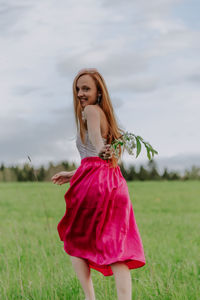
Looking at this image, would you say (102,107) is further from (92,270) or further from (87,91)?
(92,270)

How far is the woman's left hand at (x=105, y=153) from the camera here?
9.48 ft

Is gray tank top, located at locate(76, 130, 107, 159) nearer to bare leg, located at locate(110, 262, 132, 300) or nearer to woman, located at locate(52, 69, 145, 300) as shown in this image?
woman, located at locate(52, 69, 145, 300)

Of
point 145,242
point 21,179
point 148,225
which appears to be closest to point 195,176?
point 21,179

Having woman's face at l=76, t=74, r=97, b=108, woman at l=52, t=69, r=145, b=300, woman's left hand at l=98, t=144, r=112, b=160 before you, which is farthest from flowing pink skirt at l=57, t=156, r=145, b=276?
woman's face at l=76, t=74, r=97, b=108

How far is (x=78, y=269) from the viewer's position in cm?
317

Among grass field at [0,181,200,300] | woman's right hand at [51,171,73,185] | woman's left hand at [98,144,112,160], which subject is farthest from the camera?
grass field at [0,181,200,300]

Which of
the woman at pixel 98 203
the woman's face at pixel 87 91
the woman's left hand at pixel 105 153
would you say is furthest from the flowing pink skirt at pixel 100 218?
the woman's face at pixel 87 91

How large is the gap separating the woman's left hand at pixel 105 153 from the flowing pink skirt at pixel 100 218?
181mm

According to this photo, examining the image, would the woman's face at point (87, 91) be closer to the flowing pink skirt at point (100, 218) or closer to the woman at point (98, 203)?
the woman at point (98, 203)

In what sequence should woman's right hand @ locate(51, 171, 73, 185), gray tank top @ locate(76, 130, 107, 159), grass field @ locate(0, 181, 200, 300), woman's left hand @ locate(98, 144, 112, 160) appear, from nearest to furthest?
woman's left hand @ locate(98, 144, 112, 160) < gray tank top @ locate(76, 130, 107, 159) < woman's right hand @ locate(51, 171, 73, 185) < grass field @ locate(0, 181, 200, 300)

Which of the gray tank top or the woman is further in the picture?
the gray tank top

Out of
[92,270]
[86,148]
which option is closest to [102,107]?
[86,148]

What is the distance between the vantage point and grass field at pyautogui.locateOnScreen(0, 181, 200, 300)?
12.6ft

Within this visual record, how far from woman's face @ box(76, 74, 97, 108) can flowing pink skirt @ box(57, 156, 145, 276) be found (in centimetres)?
46
